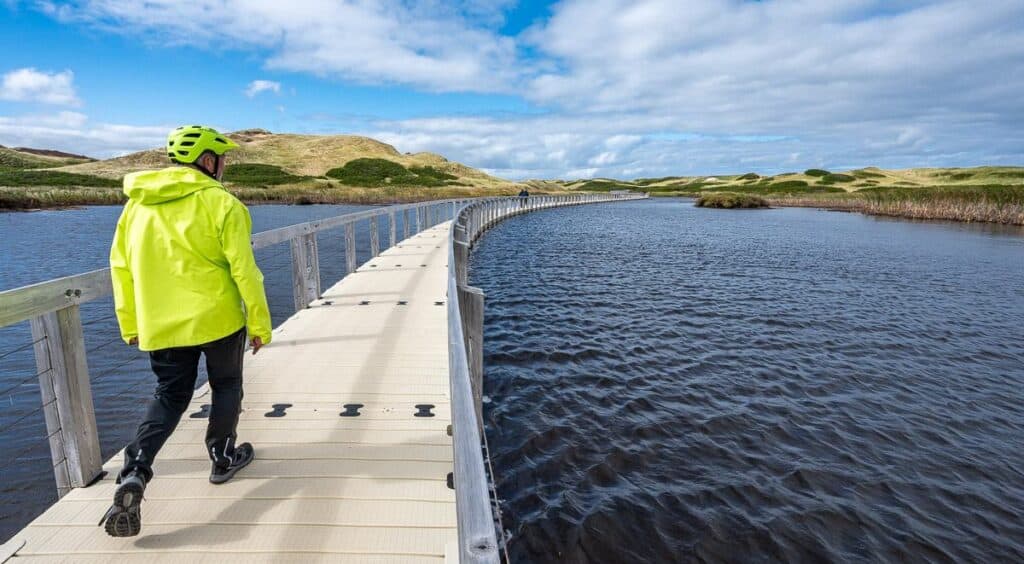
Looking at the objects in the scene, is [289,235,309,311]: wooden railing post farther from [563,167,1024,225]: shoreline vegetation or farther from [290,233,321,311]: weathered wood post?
[563,167,1024,225]: shoreline vegetation

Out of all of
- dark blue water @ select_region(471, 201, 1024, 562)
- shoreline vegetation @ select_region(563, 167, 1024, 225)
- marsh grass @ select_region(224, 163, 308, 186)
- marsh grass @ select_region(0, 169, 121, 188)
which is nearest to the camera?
dark blue water @ select_region(471, 201, 1024, 562)

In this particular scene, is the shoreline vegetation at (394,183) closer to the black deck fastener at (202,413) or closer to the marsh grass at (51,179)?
the marsh grass at (51,179)

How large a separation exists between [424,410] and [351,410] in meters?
0.62

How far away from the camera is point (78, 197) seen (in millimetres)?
50469

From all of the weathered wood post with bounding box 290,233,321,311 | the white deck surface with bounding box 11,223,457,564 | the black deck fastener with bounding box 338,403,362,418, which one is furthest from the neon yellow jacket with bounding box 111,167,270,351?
the weathered wood post with bounding box 290,233,321,311

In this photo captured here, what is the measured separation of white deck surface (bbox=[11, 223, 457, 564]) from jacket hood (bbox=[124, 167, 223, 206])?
1.78m

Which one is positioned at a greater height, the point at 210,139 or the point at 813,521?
the point at 210,139

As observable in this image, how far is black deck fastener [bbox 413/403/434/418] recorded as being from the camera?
4.28 metres

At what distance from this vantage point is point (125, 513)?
2.65 m

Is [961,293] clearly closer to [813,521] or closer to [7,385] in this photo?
[813,521]

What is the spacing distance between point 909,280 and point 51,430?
65.8 feet

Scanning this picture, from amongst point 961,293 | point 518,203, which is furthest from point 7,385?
point 518,203


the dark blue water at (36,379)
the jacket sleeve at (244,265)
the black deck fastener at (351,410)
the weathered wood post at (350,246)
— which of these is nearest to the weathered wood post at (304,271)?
the weathered wood post at (350,246)

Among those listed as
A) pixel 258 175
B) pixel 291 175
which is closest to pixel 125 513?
pixel 258 175
